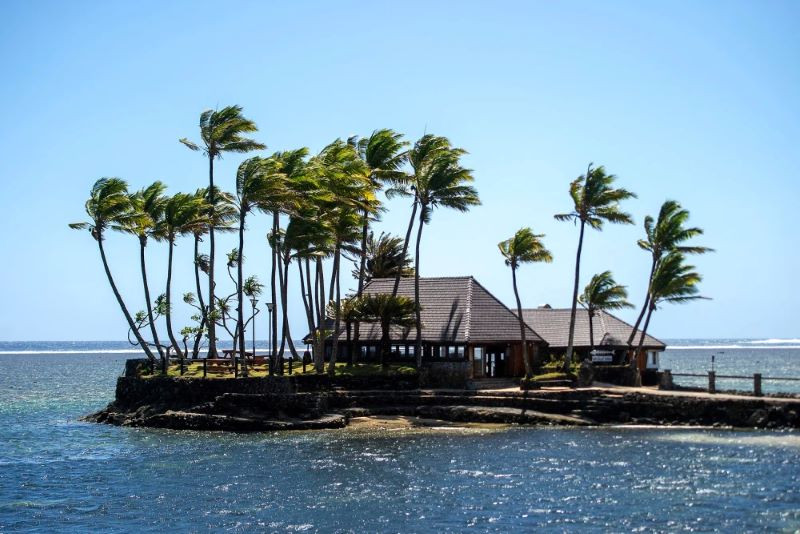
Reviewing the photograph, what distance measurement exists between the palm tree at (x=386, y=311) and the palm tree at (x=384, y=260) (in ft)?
36.2

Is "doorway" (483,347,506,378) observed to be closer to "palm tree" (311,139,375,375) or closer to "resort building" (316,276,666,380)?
"resort building" (316,276,666,380)

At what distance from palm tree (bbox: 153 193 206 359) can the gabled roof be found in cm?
2194

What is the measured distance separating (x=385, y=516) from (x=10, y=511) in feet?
37.7

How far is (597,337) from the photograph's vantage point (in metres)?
59.1

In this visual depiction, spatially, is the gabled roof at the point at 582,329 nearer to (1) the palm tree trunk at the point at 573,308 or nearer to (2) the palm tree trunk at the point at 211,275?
(1) the palm tree trunk at the point at 573,308

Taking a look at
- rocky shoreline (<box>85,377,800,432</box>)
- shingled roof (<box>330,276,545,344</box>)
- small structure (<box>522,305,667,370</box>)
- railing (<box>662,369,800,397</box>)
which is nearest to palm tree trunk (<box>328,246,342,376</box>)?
rocky shoreline (<box>85,377,800,432</box>)

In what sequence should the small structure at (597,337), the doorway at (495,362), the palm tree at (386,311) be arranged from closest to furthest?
the palm tree at (386,311) < the doorway at (495,362) < the small structure at (597,337)

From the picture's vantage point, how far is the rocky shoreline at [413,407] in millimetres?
44500

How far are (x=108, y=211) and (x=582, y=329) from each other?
29.6 metres

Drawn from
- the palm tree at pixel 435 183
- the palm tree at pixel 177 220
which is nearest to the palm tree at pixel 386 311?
the palm tree at pixel 435 183

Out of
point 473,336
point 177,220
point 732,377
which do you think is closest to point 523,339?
point 473,336

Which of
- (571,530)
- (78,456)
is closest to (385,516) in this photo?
(571,530)

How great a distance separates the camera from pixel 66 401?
67.3 m

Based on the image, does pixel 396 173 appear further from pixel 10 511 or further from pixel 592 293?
pixel 10 511
